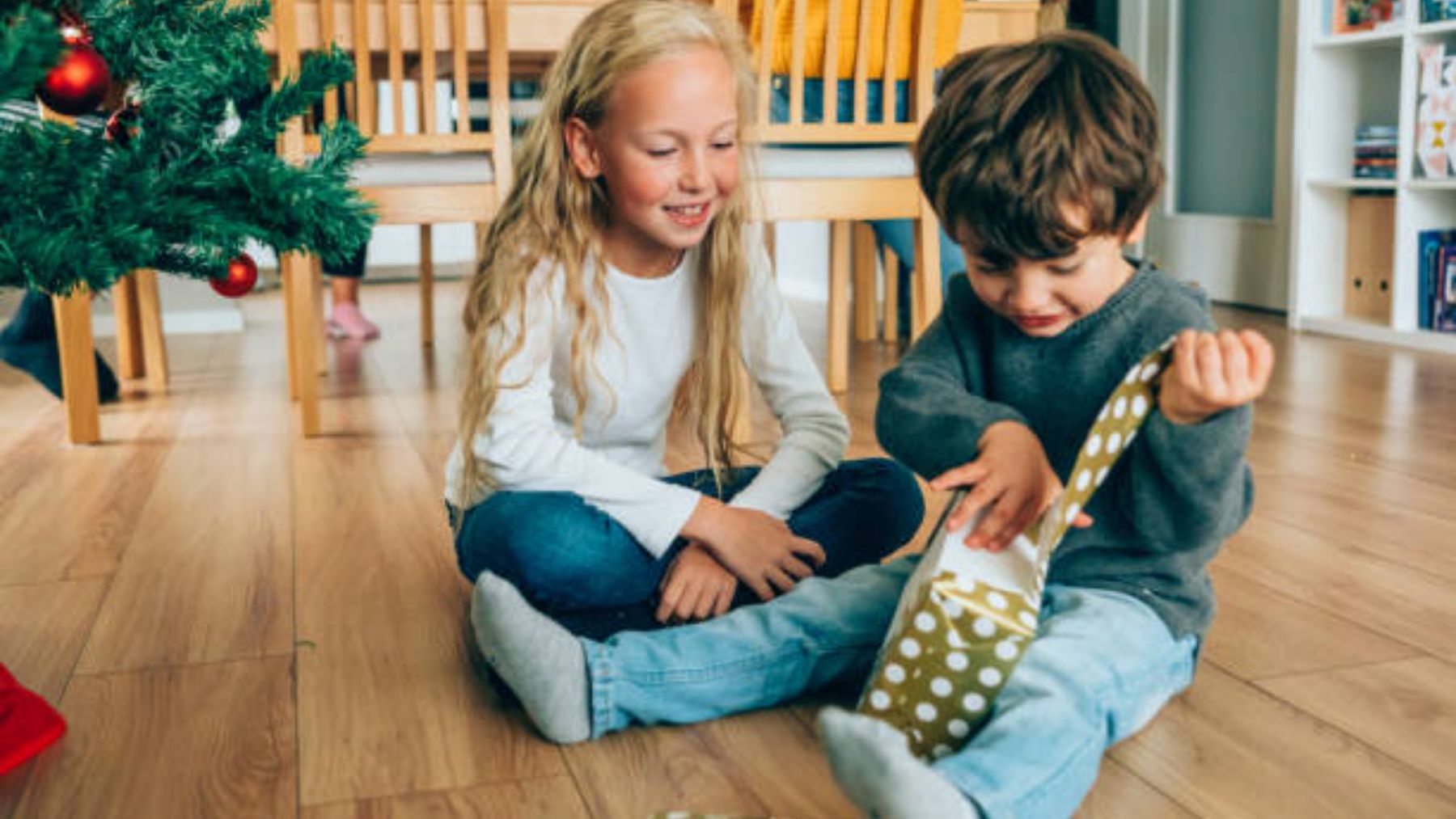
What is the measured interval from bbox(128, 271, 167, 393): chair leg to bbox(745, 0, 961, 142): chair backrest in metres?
1.28

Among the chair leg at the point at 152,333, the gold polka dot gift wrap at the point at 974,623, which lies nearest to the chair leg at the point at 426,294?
the chair leg at the point at 152,333

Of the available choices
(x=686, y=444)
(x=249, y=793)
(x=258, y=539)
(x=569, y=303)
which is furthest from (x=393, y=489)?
(x=249, y=793)

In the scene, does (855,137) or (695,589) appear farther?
A: (855,137)

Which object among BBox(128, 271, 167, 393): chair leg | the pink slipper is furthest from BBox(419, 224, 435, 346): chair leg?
BBox(128, 271, 167, 393): chair leg

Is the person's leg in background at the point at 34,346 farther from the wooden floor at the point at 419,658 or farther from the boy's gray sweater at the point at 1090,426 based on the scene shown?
the boy's gray sweater at the point at 1090,426

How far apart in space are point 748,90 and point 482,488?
0.44 metres

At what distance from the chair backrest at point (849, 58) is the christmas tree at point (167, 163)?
1.31m

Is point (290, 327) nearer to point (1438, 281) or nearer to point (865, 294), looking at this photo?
point (865, 294)

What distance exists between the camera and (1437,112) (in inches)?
110

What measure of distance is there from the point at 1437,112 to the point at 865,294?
125 cm

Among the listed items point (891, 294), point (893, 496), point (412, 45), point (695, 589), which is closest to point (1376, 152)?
point (891, 294)

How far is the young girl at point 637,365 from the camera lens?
1.11 meters

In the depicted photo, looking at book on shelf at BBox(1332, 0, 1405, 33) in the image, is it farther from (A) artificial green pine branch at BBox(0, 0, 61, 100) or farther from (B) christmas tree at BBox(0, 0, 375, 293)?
(A) artificial green pine branch at BBox(0, 0, 61, 100)

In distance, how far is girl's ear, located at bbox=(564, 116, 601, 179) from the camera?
1.18 m
